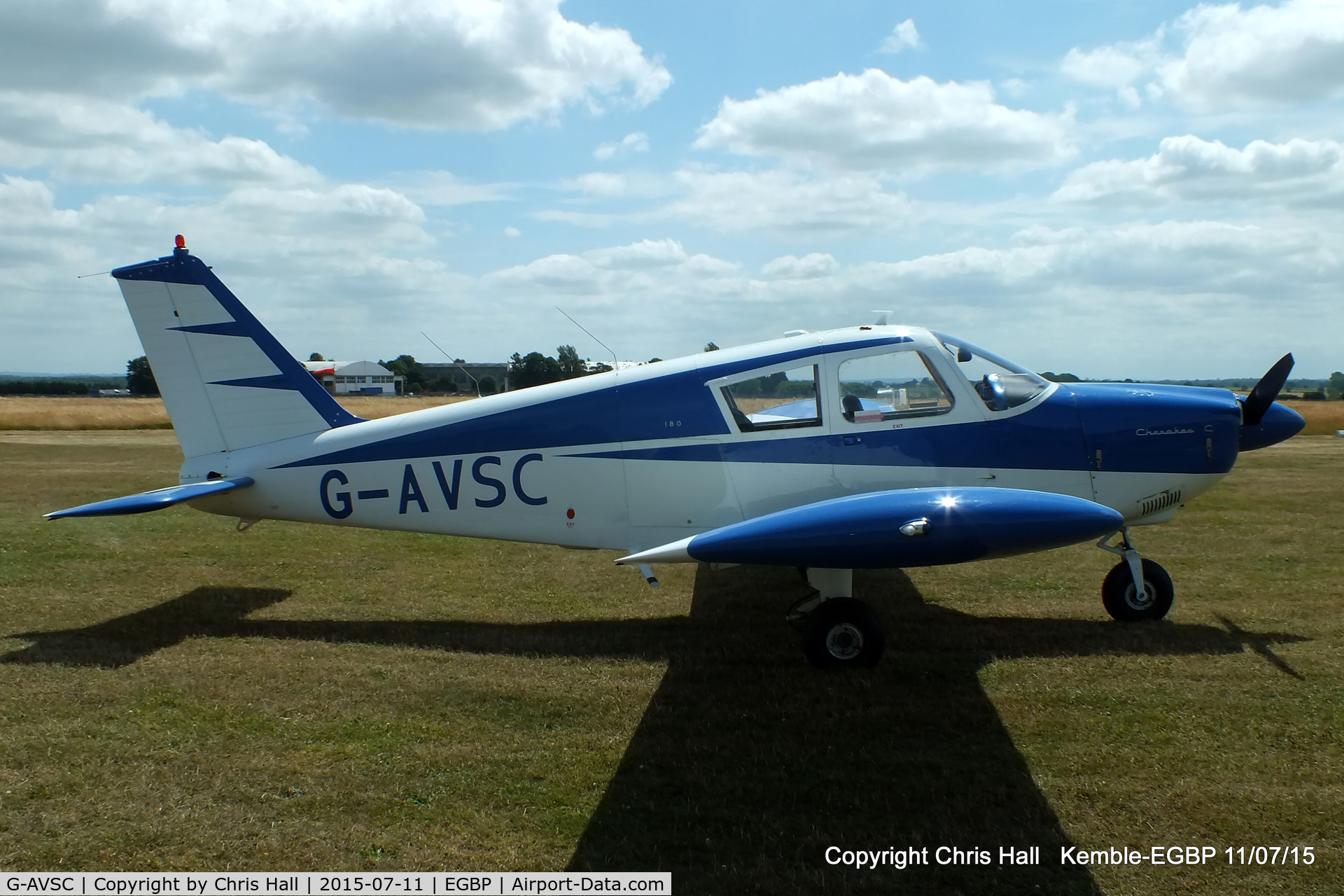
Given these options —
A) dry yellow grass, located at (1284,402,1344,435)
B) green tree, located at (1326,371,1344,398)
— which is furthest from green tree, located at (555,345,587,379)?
green tree, located at (1326,371,1344,398)

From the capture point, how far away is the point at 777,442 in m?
6.34

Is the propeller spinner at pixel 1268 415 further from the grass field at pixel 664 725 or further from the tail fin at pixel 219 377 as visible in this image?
the tail fin at pixel 219 377

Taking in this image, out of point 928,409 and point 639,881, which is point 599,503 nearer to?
point 928,409

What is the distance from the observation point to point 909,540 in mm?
5086

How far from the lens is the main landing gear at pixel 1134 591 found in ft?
23.1

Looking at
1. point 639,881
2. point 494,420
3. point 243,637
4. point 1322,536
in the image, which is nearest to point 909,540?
point 639,881

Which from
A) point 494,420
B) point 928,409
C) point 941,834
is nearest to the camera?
point 941,834

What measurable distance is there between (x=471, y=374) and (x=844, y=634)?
5.07m

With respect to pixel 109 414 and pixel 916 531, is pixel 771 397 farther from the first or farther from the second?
pixel 109 414

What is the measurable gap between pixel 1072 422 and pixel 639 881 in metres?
4.67

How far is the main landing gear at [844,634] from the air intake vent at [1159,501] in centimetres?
238

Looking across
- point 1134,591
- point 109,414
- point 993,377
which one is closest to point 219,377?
point 993,377

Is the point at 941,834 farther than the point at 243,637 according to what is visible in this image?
No

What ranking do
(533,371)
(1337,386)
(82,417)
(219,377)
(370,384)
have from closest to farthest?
1. (219,377)
2. (533,371)
3. (82,417)
4. (370,384)
5. (1337,386)
